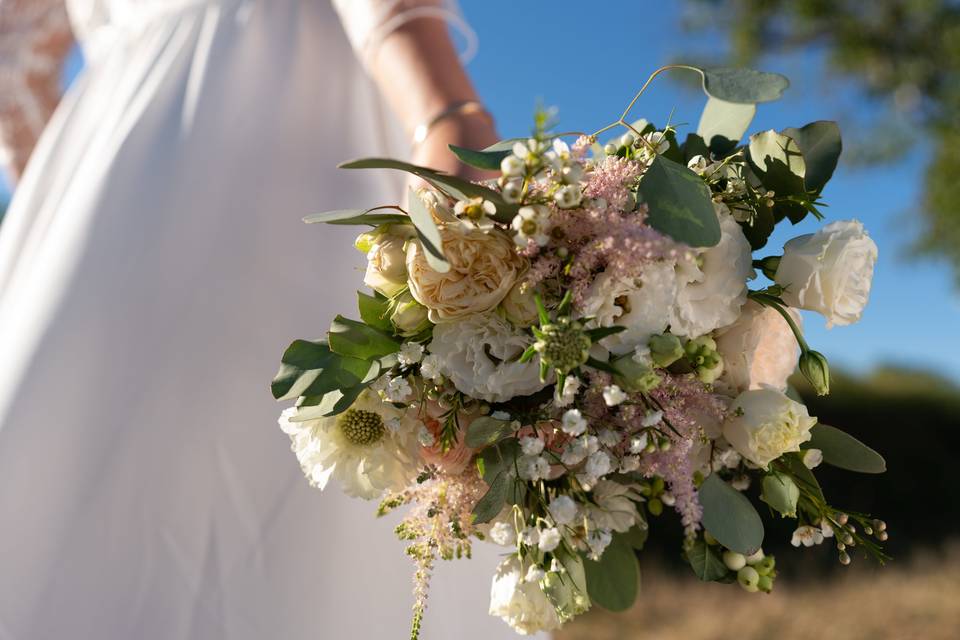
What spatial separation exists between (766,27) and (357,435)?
9.37 m

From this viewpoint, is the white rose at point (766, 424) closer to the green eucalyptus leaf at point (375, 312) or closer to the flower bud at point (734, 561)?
the flower bud at point (734, 561)

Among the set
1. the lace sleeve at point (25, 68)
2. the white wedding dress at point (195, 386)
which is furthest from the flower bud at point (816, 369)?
the lace sleeve at point (25, 68)

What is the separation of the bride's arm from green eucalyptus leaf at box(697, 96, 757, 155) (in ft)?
1.11

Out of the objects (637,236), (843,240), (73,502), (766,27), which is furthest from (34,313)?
(766,27)

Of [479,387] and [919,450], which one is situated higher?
[479,387]

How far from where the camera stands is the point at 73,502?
4.07 feet

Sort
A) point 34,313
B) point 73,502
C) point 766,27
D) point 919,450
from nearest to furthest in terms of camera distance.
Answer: point 73,502 < point 34,313 < point 919,450 < point 766,27

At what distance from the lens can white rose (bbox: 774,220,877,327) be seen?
923mm

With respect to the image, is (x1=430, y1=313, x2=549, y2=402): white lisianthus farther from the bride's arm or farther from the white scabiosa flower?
the bride's arm

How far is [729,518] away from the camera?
0.98m

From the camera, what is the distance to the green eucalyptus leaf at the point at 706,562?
1027mm

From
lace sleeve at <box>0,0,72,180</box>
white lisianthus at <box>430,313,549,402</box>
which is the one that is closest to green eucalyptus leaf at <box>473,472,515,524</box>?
white lisianthus at <box>430,313,549,402</box>

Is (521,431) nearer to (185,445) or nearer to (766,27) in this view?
(185,445)

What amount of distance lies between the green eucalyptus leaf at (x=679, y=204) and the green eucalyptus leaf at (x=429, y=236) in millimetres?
233
